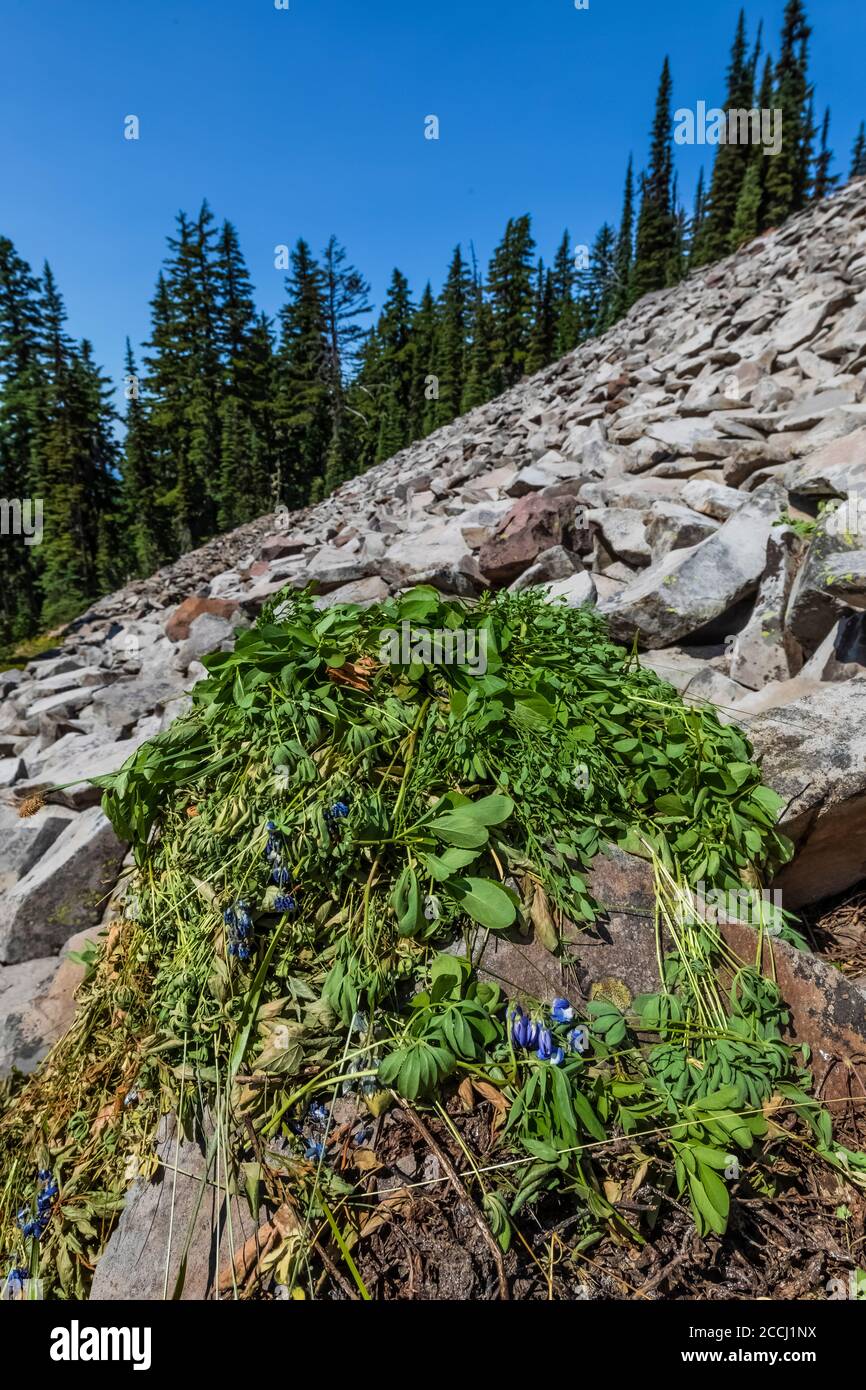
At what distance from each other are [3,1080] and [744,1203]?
2508mm

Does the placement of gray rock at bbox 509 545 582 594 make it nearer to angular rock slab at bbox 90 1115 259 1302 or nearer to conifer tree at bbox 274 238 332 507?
angular rock slab at bbox 90 1115 259 1302

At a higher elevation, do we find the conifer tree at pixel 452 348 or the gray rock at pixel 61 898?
the conifer tree at pixel 452 348

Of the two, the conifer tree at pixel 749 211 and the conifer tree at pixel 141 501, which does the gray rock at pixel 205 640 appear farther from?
the conifer tree at pixel 749 211

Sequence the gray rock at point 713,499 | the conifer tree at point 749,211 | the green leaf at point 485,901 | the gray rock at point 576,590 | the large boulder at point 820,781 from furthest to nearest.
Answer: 1. the conifer tree at point 749,211
2. the gray rock at point 713,499
3. the gray rock at point 576,590
4. the large boulder at point 820,781
5. the green leaf at point 485,901

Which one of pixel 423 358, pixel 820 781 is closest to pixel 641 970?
pixel 820 781

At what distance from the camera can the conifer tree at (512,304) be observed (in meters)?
49.7

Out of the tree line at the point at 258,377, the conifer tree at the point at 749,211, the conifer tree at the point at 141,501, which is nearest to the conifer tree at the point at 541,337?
the tree line at the point at 258,377

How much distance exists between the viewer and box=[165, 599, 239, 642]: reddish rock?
783 centimetres

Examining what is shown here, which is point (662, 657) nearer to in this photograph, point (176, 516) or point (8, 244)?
point (176, 516)

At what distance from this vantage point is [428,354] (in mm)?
58312

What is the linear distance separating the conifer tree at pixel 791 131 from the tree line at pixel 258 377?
119 millimetres
